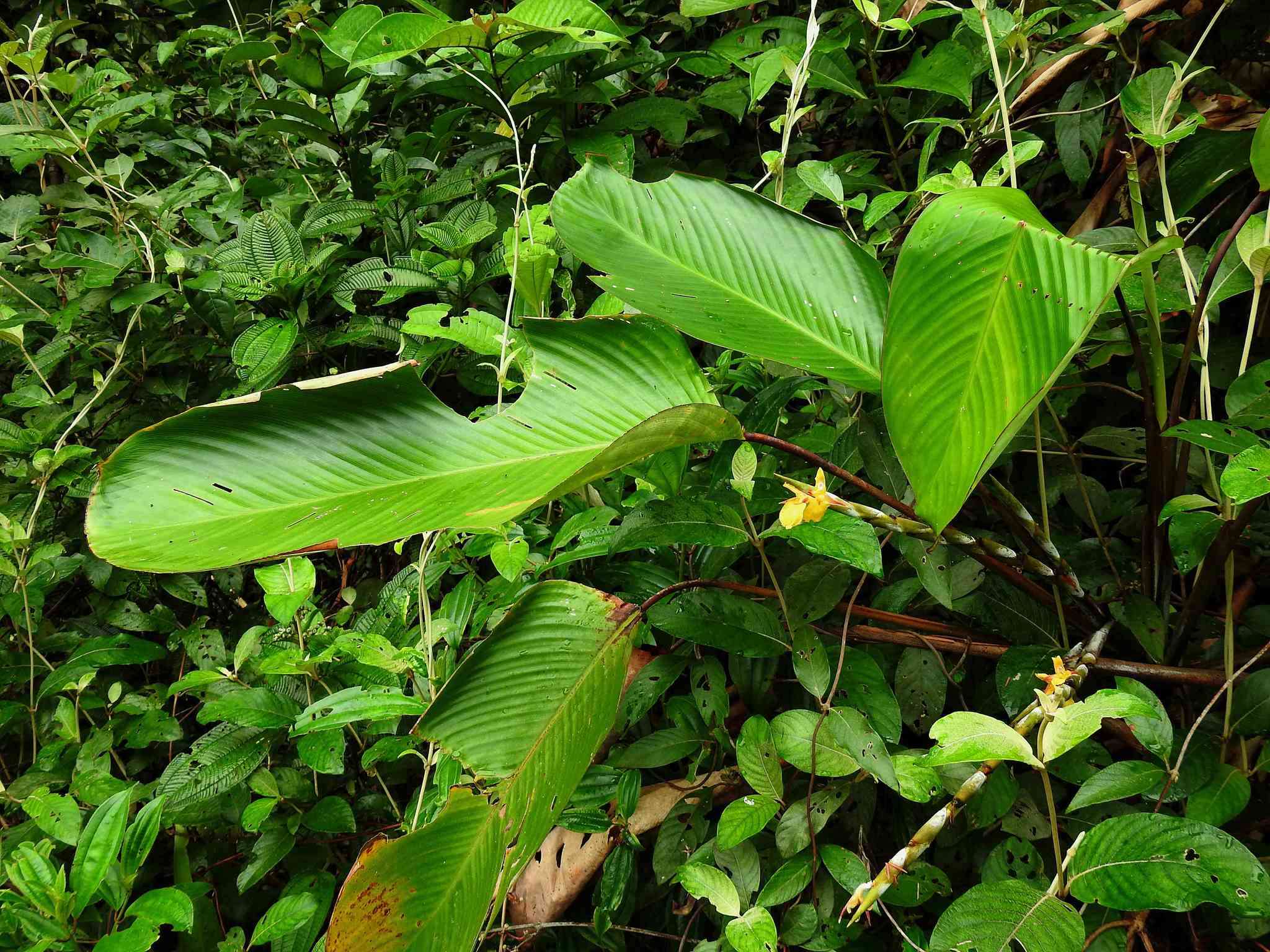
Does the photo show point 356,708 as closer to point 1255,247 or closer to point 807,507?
point 807,507

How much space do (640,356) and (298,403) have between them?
261 millimetres

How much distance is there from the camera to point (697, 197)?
0.72 meters

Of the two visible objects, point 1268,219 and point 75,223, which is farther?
→ point 75,223

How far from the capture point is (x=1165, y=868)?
520 mm

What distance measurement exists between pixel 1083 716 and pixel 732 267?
1.40ft

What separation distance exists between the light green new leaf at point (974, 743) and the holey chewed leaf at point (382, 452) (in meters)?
0.24

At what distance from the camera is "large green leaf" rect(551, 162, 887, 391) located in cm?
63

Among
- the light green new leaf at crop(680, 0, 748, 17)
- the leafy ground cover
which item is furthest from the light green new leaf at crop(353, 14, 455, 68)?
the light green new leaf at crop(680, 0, 748, 17)

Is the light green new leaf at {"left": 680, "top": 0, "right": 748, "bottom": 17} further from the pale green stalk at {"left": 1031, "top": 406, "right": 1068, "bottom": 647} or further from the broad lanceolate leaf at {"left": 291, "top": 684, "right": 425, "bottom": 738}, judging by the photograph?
the broad lanceolate leaf at {"left": 291, "top": 684, "right": 425, "bottom": 738}

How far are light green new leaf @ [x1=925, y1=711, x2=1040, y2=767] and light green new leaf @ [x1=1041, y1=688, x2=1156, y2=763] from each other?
2 cm

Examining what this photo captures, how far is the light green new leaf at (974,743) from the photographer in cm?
48

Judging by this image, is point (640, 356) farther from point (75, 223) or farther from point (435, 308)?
point (75, 223)

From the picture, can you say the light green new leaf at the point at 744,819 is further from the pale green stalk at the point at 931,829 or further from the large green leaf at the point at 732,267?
the large green leaf at the point at 732,267

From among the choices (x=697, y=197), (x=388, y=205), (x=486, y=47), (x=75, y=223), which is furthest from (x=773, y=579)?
(x=75, y=223)
